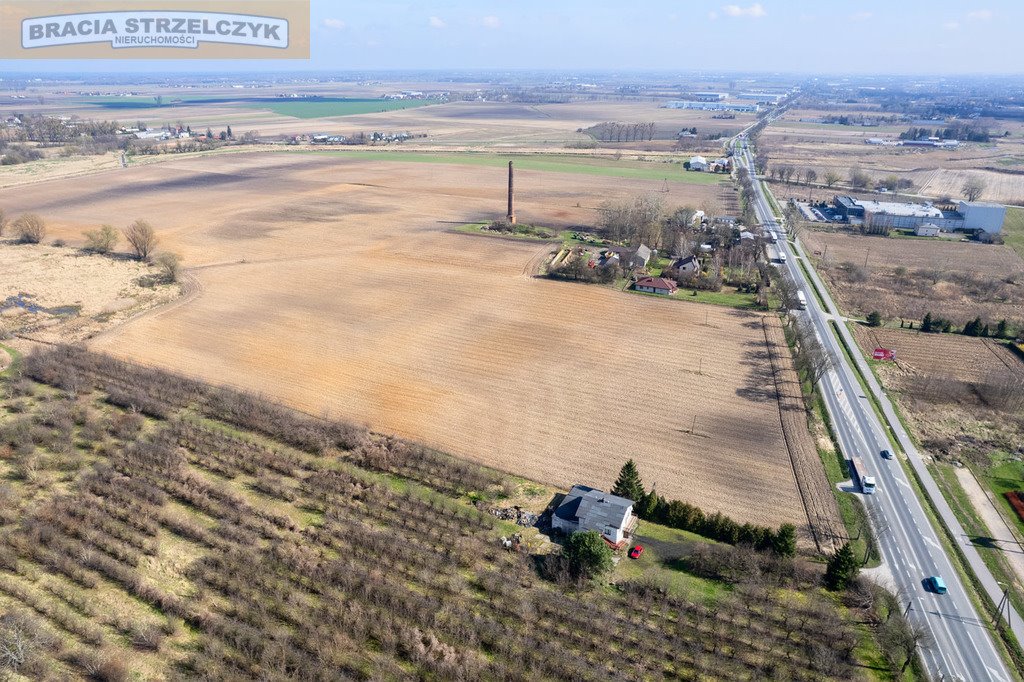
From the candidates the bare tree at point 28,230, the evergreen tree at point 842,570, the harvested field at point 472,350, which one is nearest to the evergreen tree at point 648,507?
the harvested field at point 472,350

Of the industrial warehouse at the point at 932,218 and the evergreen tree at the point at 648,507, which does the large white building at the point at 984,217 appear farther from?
the evergreen tree at the point at 648,507

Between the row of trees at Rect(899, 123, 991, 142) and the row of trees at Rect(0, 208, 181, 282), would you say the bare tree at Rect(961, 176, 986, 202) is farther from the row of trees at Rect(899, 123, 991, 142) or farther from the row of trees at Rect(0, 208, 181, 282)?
the row of trees at Rect(0, 208, 181, 282)

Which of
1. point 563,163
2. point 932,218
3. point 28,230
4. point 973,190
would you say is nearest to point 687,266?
point 932,218

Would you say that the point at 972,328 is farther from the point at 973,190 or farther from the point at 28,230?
the point at 28,230

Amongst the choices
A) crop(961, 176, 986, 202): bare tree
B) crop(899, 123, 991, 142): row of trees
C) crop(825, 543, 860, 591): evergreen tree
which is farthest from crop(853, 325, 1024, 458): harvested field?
crop(899, 123, 991, 142): row of trees

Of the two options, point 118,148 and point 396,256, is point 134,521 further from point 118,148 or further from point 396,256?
point 118,148

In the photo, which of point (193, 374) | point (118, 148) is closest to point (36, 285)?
point (193, 374)
